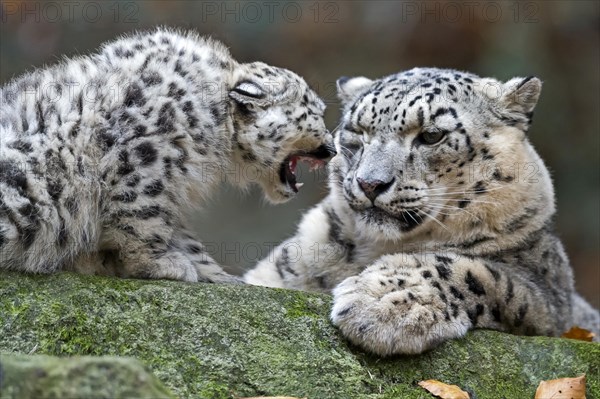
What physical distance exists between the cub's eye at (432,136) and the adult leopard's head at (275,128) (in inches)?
29.1

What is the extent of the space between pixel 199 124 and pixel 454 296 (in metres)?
1.83

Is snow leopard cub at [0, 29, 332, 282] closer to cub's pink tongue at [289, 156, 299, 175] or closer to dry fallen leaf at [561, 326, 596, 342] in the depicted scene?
cub's pink tongue at [289, 156, 299, 175]

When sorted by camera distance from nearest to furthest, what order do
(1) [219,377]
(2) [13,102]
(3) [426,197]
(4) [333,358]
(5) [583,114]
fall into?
1. (1) [219,377]
2. (4) [333,358]
3. (2) [13,102]
4. (3) [426,197]
5. (5) [583,114]

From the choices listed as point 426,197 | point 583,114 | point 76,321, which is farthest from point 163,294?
point 583,114

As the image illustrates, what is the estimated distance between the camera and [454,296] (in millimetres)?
5211

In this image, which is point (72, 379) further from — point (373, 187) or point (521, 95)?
point (521, 95)

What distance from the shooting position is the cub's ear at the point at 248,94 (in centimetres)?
583

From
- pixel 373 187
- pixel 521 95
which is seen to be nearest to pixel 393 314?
pixel 373 187

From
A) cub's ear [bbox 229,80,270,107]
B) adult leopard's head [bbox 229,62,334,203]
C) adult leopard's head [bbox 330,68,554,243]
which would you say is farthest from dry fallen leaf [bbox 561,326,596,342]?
cub's ear [bbox 229,80,270,107]

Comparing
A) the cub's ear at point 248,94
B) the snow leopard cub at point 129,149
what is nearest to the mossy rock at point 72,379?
the snow leopard cub at point 129,149

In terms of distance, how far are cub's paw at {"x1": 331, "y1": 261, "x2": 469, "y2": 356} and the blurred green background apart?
8.00m

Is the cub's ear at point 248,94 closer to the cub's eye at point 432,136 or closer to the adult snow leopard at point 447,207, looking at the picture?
the adult snow leopard at point 447,207

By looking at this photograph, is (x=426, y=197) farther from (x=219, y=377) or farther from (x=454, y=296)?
(x=219, y=377)

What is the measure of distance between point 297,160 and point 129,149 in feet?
5.37
